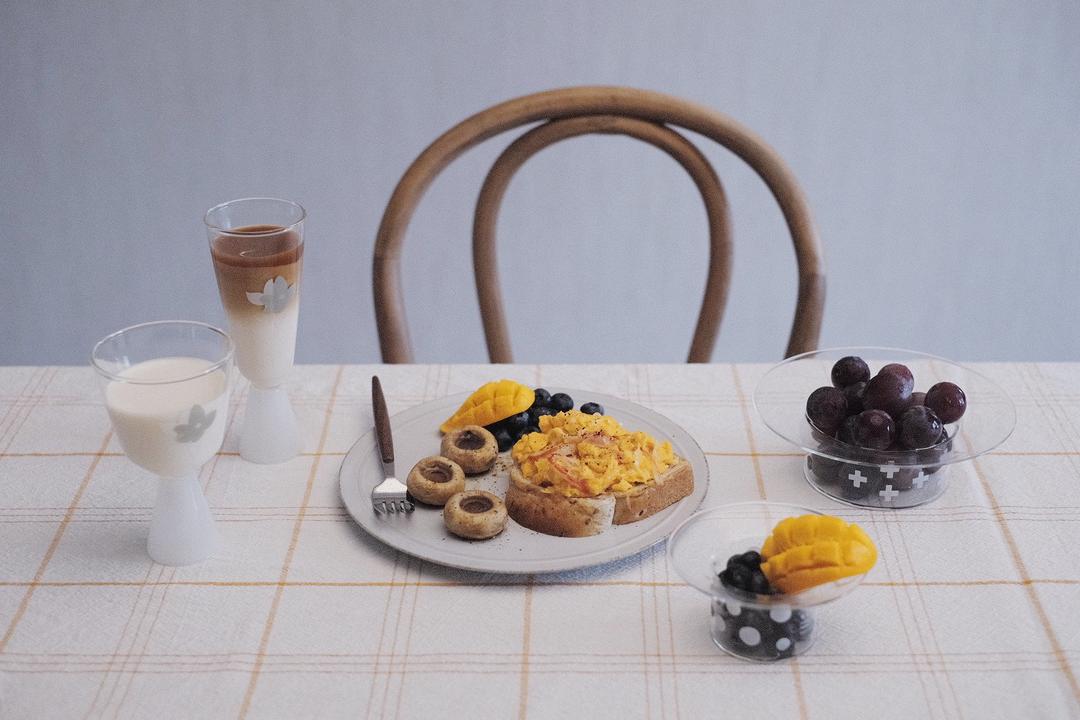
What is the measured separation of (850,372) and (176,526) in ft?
2.49

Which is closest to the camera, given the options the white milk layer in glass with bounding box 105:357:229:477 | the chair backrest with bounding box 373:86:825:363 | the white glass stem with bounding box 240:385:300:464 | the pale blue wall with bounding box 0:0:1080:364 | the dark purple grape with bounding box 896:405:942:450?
the white milk layer in glass with bounding box 105:357:229:477

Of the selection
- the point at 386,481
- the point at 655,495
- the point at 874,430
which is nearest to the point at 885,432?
the point at 874,430

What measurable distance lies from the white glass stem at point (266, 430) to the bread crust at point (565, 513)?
33 cm

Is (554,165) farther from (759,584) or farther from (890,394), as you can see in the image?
(759,584)

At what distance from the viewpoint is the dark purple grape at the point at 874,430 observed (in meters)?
1.16

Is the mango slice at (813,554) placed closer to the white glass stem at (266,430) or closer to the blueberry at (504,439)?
the blueberry at (504,439)

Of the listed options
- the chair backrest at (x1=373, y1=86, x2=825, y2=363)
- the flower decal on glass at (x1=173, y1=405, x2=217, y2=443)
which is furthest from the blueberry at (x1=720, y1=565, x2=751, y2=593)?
the chair backrest at (x1=373, y1=86, x2=825, y2=363)

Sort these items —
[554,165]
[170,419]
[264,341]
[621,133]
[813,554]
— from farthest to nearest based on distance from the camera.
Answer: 1. [554,165]
2. [621,133]
3. [264,341]
4. [170,419]
5. [813,554]

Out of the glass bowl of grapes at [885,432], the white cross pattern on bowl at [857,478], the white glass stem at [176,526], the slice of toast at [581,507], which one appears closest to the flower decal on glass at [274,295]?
the white glass stem at [176,526]

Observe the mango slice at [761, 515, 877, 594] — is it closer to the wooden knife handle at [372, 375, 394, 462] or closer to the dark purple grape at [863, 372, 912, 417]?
the dark purple grape at [863, 372, 912, 417]

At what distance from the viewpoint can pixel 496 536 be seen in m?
1.12

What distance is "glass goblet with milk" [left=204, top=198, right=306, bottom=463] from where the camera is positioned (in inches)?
47.4

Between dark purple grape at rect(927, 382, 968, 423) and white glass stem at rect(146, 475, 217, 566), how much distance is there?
80 centimetres

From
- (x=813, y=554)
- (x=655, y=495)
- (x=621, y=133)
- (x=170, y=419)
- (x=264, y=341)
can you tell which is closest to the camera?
(x=813, y=554)
